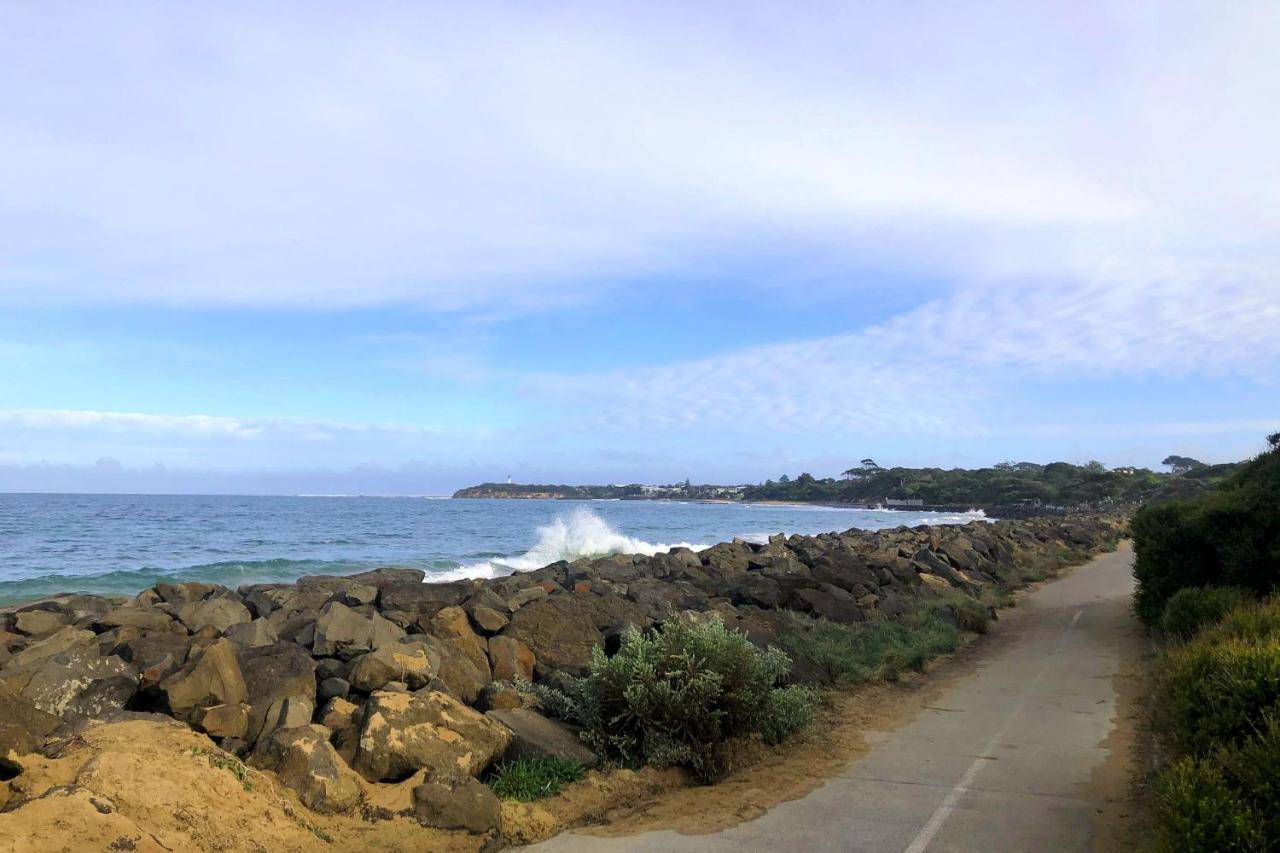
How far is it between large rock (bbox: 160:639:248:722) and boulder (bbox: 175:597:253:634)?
12.9 ft

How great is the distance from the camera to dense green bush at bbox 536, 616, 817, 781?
8.21 m

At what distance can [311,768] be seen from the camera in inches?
268

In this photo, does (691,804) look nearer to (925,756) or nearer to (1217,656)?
(925,756)

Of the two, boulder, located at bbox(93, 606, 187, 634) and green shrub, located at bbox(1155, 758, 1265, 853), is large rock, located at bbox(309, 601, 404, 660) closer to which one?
boulder, located at bbox(93, 606, 187, 634)

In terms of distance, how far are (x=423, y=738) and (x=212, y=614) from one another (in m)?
6.28

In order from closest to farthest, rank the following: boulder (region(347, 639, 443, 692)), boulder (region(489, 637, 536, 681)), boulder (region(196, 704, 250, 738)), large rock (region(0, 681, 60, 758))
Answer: large rock (region(0, 681, 60, 758))
boulder (region(196, 704, 250, 738))
boulder (region(347, 639, 443, 692))
boulder (region(489, 637, 536, 681))

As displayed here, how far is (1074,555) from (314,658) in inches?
1351

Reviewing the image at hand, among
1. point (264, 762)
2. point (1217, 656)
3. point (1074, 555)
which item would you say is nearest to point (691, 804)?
point (264, 762)

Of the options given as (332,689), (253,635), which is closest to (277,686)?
(332,689)

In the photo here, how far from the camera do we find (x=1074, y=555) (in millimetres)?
36625

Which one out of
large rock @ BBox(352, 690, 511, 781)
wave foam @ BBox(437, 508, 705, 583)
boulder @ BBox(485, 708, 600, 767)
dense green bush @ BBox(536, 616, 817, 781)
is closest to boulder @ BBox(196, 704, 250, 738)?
large rock @ BBox(352, 690, 511, 781)

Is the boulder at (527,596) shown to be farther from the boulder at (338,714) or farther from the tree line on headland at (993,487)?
the tree line on headland at (993,487)

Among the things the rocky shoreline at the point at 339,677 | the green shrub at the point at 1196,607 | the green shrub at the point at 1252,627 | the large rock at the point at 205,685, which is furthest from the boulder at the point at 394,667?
the green shrub at the point at 1196,607

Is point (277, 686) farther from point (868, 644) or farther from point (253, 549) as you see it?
point (253, 549)
